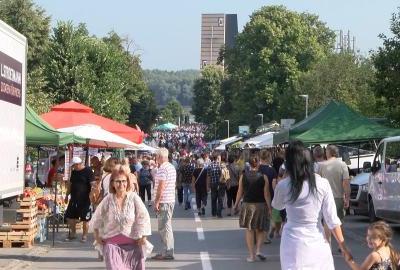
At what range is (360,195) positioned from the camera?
22.5m

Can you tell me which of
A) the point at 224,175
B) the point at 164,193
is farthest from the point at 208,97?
the point at 164,193

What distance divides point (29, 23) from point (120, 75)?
382 inches

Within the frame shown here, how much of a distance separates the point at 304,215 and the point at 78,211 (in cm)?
1047

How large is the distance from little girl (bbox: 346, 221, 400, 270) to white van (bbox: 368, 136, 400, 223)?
405 inches

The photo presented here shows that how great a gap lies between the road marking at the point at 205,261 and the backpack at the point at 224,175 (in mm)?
9898

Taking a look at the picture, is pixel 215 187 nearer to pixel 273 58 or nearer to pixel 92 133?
pixel 92 133

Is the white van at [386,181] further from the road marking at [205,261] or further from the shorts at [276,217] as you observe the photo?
the road marking at [205,261]

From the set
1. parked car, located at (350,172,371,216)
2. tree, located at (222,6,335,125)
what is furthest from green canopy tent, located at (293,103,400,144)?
tree, located at (222,6,335,125)

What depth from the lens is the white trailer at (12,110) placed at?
1113cm

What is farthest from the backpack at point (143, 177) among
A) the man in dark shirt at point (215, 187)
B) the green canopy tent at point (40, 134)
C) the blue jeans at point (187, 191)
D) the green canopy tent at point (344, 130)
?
the green canopy tent at point (40, 134)

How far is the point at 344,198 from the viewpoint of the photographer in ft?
48.8

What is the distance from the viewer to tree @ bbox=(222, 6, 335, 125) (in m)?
70.0

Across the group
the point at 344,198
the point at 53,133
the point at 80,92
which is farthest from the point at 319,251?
the point at 80,92

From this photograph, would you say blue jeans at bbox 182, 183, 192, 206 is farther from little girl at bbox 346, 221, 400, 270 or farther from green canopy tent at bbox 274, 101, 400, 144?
little girl at bbox 346, 221, 400, 270
